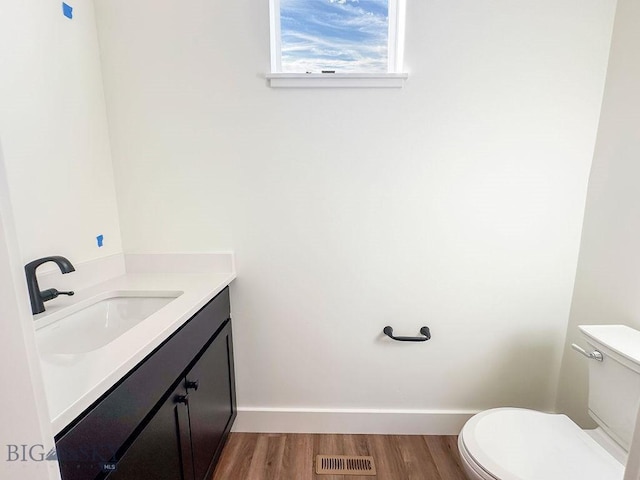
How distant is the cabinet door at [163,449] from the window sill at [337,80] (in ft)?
4.42

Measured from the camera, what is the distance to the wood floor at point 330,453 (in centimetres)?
148

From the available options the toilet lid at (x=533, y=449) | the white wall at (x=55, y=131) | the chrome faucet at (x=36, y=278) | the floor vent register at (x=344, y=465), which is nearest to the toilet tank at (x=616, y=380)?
the toilet lid at (x=533, y=449)

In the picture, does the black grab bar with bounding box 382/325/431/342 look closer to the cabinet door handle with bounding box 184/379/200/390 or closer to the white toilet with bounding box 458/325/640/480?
the white toilet with bounding box 458/325/640/480

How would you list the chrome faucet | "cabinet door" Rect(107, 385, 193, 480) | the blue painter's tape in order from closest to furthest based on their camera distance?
"cabinet door" Rect(107, 385, 193, 480), the chrome faucet, the blue painter's tape

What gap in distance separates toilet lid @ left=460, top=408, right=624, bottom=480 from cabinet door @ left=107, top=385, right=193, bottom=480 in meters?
1.03

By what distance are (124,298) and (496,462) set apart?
62.6 inches

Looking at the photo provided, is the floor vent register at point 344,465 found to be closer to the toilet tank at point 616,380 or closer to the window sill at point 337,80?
the toilet tank at point 616,380

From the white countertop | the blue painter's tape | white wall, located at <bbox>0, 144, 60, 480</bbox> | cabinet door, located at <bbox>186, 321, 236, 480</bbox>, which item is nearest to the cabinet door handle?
cabinet door, located at <bbox>186, 321, 236, 480</bbox>

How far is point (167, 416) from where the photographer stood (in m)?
0.97

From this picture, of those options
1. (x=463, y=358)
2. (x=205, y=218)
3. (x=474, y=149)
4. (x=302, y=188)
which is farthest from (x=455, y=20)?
(x=463, y=358)

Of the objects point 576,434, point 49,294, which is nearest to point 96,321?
point 49,294

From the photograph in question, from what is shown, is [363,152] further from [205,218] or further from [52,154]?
[52,154]

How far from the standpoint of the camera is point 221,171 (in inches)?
59.5

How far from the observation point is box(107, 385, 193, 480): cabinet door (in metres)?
0.80
